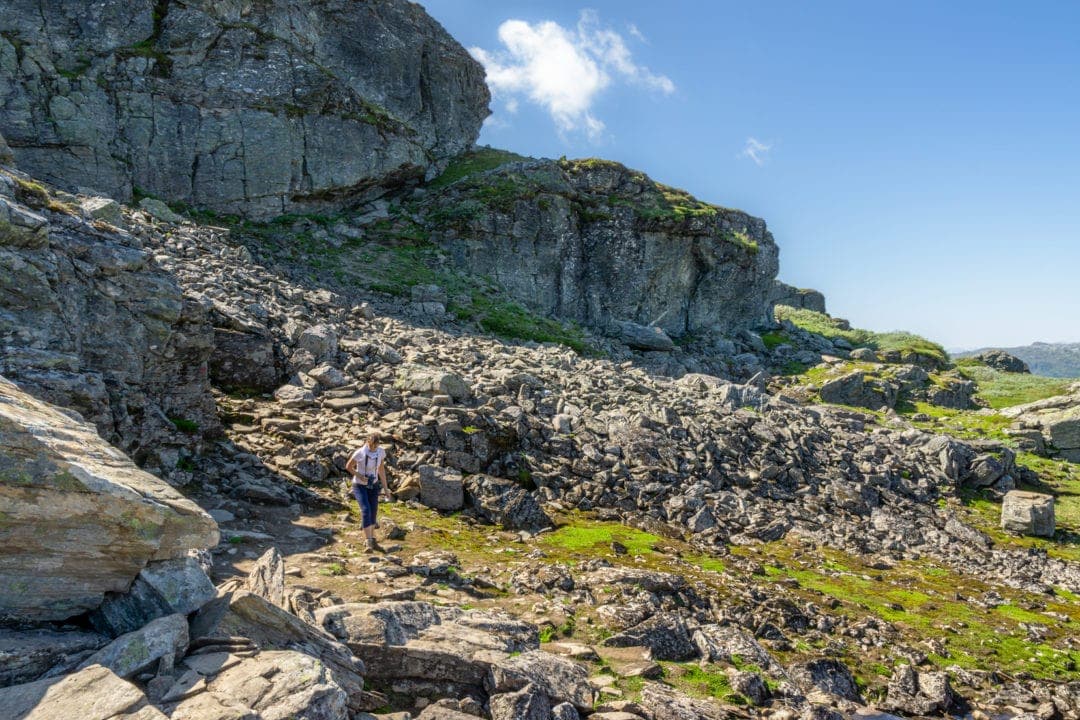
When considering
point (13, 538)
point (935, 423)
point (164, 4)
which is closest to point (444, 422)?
point (13, 538)

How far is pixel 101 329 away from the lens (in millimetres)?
15555

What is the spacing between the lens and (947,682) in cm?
1240

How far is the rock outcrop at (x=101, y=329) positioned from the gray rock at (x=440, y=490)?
6.08 metres

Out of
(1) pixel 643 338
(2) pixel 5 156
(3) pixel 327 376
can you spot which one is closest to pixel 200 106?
(2) pixel 5 156

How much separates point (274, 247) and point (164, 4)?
19959mm

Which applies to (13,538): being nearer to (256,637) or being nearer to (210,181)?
(256,637)

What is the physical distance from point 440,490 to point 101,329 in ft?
30.8

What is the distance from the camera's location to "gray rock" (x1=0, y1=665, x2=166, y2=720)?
5770mm

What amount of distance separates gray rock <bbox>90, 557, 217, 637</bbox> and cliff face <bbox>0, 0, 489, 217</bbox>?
116 ft

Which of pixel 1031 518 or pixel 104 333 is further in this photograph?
pixel 1031 518

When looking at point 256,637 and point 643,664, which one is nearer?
point 256,637

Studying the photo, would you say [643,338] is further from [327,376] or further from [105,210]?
[105,210]

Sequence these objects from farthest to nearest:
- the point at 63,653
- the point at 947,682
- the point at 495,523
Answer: the point at 495,523 → the point at 947,682 → the point at 63,653

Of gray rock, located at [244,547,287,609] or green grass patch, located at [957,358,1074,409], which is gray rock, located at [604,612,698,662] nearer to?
gray rock, located at [244,547,287,609]
